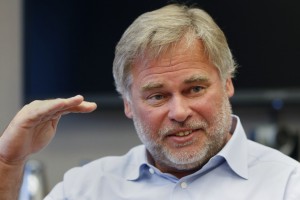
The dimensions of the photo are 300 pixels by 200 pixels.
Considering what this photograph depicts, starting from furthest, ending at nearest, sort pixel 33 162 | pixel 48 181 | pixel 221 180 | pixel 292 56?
1. pixel 48 181
2. pixel 33 162
3. pixel 292 56
4. pixel 221 180

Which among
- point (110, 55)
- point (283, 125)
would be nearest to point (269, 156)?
point (283, 125)

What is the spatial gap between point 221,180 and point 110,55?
4.46 ft

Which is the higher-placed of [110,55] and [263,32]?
[263,32]

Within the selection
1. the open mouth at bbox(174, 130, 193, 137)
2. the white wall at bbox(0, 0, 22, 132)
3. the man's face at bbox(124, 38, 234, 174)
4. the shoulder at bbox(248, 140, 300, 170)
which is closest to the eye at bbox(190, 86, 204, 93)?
the man's face at bbox(124, 38, 234, 174)

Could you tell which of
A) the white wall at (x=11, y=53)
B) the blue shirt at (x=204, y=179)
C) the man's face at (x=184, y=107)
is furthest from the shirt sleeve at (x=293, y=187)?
the white wall at (x=11, y=53)

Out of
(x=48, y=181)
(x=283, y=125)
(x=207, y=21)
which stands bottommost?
(x=48, y=181)

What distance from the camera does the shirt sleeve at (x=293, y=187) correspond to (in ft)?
5.09

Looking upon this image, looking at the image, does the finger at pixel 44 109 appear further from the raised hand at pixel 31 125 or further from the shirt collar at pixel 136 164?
the shirt collar at pixel 136 164

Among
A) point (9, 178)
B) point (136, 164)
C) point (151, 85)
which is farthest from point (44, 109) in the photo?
point (136, 164)

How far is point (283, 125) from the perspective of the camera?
8.69ft

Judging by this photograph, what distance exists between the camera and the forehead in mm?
1674

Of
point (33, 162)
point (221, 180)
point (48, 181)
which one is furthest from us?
point (48, 181)

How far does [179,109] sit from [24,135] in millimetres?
419

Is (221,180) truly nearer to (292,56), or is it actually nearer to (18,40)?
(292,56)
